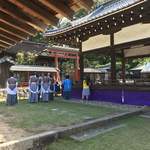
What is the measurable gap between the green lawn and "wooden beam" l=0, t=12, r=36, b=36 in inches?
Result: 121

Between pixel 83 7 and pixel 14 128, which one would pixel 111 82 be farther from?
pixel 83 7

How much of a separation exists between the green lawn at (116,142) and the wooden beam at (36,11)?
353 cm

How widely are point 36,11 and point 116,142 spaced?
4266 millimetres

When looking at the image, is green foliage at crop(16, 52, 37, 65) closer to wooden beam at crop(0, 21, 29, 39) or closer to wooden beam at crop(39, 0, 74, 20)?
wooden beam at crop(0, 21, 29, 39)

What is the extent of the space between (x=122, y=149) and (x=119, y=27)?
8568 mm

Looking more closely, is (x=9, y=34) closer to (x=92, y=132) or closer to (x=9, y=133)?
(x=9, y=133)

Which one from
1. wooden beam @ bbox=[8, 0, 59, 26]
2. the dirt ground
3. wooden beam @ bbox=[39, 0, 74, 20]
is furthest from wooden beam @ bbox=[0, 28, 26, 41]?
the dirt ground

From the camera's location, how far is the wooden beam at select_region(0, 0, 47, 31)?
349 cm

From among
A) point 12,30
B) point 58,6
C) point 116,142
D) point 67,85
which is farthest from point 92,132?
point 67,85

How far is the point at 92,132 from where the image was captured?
7.88m

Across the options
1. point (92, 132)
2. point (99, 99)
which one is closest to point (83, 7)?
point (92, 132)

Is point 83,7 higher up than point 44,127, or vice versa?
point 83,7

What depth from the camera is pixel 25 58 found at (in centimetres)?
2670

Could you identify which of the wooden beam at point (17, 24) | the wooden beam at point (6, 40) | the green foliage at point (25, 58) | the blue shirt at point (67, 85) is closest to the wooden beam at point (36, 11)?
the wooden beam at point (17, 24)
